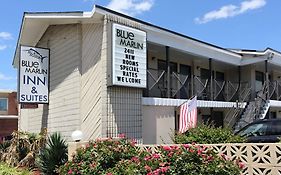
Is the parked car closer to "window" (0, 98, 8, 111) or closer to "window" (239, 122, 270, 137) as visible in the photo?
"window" (239, 122, 270, 137)

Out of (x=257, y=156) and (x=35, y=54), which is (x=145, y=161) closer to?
(x=257, y=156)

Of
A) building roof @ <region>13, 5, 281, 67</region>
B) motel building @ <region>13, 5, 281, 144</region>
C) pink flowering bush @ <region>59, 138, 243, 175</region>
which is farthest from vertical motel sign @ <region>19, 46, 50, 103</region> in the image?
pink flowering bush @ <region>59, 138, 243, 175</region>

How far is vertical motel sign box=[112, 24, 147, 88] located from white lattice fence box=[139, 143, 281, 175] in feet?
17.8

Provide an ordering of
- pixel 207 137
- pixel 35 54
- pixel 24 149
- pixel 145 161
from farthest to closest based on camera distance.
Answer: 1. pixel 35 54
2. pixel 24 149
3. pixel 207 137
4. pixel 145 161

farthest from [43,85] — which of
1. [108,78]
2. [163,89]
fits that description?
[163,89]

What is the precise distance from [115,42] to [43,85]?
167 inches

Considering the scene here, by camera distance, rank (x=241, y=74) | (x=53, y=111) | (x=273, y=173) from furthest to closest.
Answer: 1. (x=241, y=74)
2. (x=53, y=111)
3. (x=273, y=173)

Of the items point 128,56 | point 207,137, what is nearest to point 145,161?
point 207,137

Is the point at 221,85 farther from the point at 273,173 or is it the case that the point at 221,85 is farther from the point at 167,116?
the point at 273,173

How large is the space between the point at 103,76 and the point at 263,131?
19.0 ft

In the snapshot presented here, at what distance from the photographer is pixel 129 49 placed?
1340 cm

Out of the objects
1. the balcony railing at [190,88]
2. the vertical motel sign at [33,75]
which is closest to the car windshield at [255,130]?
the balcony railing at [190,88]

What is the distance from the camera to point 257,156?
26.4 ft

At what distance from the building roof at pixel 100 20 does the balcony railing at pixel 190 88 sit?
4.31ft
